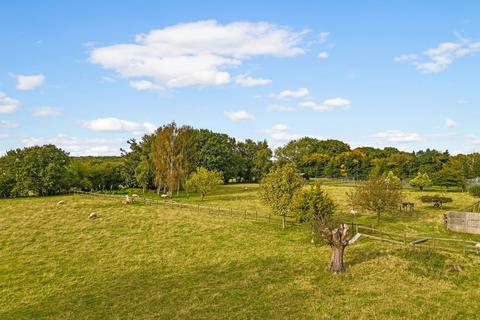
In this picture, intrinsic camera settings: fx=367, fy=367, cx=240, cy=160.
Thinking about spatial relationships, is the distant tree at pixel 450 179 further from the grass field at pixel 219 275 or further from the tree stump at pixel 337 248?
the tree stump at pixel 337 248

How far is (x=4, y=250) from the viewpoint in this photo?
2969 centimetres

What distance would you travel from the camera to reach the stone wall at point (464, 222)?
30703mm

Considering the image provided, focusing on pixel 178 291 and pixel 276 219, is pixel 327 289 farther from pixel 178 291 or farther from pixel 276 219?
pixel 276 219

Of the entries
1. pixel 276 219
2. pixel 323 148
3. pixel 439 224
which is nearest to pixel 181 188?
pixel 276 219

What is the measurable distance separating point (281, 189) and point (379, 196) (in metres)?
9.19

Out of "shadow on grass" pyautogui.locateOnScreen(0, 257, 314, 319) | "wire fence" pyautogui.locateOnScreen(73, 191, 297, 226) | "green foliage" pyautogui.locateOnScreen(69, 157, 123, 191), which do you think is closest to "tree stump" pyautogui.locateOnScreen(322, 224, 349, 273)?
"shadow on grass" pyautogui.locateOnScreen(0, 257, 314, 319)

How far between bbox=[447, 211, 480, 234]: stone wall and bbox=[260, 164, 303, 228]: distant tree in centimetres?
1327

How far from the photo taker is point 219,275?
22516mm

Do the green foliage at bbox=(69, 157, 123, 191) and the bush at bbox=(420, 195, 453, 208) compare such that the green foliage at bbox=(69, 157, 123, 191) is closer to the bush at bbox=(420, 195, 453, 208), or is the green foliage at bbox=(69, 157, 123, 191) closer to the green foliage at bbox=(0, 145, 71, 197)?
the green foliage at bbox=(0, 145, 71, 197)

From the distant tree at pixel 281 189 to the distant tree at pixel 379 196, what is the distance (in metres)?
6.00

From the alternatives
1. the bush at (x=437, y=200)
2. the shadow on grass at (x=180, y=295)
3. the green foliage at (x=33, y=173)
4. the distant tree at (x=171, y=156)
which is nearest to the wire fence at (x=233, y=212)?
the distant tree at (x=171, y=156)

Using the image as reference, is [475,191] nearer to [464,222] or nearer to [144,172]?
[464,222]

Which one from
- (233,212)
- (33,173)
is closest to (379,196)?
(233,212)

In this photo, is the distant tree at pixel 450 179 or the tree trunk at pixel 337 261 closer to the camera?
the tree trunk at pixel 337 261
